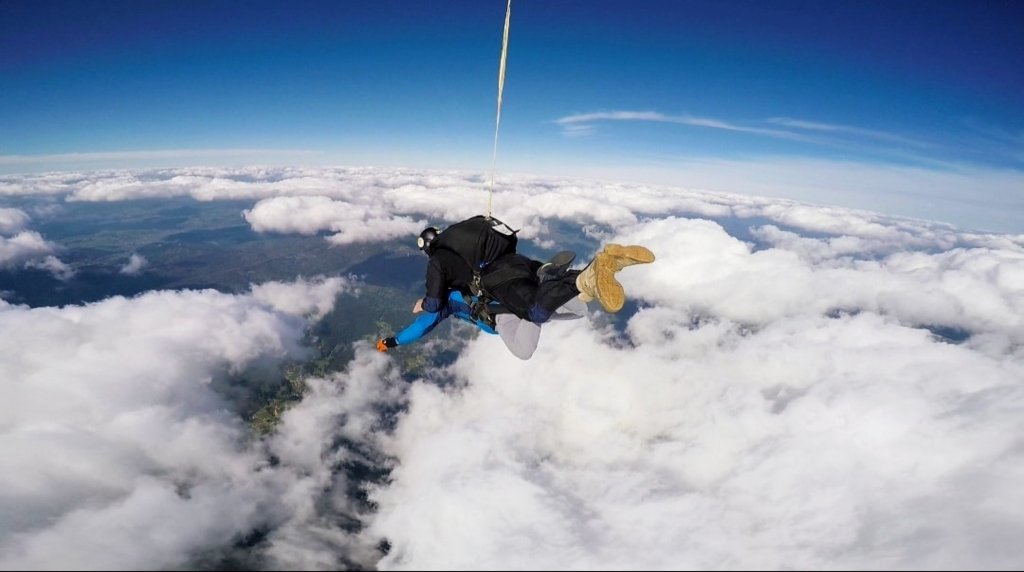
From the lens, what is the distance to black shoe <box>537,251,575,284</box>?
394 cm

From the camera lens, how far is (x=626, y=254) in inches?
126

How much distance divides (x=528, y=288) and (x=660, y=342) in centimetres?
12080

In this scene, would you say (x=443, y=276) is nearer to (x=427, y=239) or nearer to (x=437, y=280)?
(x=437, y=280)

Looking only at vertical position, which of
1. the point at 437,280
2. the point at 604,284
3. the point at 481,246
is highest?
the point at 481,246

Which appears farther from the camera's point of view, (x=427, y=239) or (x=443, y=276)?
(x=427, y=239)

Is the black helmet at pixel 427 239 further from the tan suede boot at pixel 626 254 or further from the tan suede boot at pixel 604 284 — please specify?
the tan suede boot at pixel 626 254

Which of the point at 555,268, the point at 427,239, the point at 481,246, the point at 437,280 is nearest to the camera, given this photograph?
the point at 555,268

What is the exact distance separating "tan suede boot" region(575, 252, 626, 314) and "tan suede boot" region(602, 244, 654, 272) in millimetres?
41

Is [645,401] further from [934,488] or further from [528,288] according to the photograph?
[528,288]

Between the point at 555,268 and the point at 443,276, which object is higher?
the point at 555,268

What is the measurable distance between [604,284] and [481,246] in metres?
1.80

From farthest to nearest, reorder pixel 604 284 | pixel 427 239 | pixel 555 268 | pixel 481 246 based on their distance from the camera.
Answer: pixel 427 239
pixel 481 246
pixel 555 268
pixel 604 284

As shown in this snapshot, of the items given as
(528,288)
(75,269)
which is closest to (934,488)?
(528,288)

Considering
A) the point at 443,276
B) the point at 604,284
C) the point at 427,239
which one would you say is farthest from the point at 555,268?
the point at 427,239
